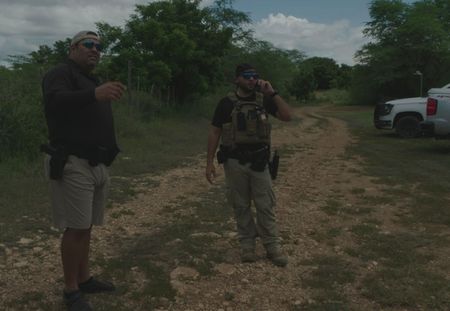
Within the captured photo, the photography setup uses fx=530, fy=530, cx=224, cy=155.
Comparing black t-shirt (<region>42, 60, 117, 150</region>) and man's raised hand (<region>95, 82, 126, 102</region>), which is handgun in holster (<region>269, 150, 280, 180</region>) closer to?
black t-shirt (<region>42, 60, 117, 150</region>)

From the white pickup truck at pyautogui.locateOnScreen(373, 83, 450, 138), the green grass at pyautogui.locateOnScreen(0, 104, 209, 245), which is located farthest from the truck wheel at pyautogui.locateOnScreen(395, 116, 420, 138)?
the green grass at pyautogui.locateOnScreen(0, 104, 209, 245)

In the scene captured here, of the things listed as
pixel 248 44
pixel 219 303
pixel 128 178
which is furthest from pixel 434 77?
pixel 219 303

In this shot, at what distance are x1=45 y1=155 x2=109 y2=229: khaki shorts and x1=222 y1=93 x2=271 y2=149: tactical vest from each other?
131cm

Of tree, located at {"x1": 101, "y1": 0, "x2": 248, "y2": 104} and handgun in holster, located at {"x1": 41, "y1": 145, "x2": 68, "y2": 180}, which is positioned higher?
tree, located at {"x1": 101, "y1": 0, "x2": 248, "y2": 104}

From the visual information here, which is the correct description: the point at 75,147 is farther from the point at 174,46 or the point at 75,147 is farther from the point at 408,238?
the point at 174,46

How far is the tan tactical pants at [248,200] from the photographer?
14.8ft

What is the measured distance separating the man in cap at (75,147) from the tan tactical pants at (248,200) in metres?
1.32

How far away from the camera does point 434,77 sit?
47.8 metres

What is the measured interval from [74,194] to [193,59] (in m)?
17.2

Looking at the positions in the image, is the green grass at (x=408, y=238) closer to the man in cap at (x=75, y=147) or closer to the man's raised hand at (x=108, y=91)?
the man in cap at (x=75, y=147)

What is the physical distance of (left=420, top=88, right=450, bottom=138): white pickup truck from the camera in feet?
37.7

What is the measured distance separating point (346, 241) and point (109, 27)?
14.2 m

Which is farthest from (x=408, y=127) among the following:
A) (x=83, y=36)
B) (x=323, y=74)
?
(x=323, y=74)

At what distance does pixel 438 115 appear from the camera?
11.6m
